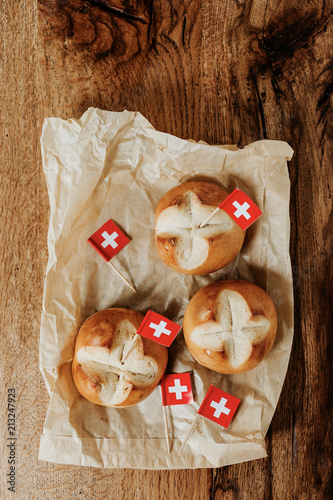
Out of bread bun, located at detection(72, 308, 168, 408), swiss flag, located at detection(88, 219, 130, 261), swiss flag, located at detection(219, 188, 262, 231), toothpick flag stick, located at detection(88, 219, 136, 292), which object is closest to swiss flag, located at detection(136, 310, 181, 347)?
bread bun, located at detection(72, 308, 168, 408)

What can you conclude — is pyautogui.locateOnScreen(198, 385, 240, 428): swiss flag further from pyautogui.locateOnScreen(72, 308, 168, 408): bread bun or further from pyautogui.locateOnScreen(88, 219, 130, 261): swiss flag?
pyautogui.locateOnScreen(88, 219, 130, 261): swiss flag

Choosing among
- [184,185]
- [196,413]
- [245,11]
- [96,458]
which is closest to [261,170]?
[184,185]

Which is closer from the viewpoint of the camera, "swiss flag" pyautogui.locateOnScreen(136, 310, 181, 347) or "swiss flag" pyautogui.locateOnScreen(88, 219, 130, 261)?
"swiss flag" pyautogui.locateOnScreen(136, 310, 181, 347)

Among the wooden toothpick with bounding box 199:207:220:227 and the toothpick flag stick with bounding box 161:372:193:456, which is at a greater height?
the wooden toothpick with bounding box 199:207:220:227

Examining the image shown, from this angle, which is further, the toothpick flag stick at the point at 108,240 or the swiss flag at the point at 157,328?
the toothpick flag stick at the point at 108,240

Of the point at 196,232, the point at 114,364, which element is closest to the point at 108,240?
the point at 196,232

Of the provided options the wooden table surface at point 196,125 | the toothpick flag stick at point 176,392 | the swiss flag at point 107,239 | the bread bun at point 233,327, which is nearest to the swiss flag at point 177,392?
the toothpick flag stick at point 176,392

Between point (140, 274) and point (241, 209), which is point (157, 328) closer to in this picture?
→ point (140, 274)

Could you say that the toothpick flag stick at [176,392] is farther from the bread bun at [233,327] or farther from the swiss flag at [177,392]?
the bread bun at [233,327]
